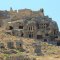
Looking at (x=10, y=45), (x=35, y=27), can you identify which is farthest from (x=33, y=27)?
(x=10, y=45)

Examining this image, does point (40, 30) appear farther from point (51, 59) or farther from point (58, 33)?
point (51, 59)

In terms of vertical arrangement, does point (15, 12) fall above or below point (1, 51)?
above

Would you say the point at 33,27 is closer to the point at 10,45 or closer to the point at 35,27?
the point at 35,27

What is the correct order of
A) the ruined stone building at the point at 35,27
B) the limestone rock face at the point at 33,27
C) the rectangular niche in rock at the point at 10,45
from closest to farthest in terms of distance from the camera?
the rectangular niche in rock at the point at 10,45, the ruined stone building at the point at 35,27, the limestone rock face at the point at 33,27

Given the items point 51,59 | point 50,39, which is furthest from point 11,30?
point 51,59

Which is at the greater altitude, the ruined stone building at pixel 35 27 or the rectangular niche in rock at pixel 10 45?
the ruined stone building at pixel 35 27

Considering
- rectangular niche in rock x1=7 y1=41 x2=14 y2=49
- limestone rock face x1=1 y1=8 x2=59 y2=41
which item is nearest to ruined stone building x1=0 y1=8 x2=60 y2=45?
limestone rock face x1=1 y1=8 x2=59 y2=41

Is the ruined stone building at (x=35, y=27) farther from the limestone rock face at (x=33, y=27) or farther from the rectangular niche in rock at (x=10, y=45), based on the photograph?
the rectangular niche in rock at (x=10, y=45)

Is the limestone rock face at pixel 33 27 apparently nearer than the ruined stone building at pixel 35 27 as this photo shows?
No

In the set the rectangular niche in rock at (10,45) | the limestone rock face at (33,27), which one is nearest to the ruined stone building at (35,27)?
the limestone rock face at (33,27)

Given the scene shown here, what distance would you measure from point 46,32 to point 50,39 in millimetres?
2205

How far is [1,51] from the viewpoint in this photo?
153ft

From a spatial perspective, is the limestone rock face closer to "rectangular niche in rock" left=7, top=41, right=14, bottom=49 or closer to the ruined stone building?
the ruined stone building

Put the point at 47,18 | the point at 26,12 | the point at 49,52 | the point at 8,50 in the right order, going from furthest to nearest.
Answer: the point at 26,12 < the point at 47,18 < the point at 49,52 < the point at 8,50
